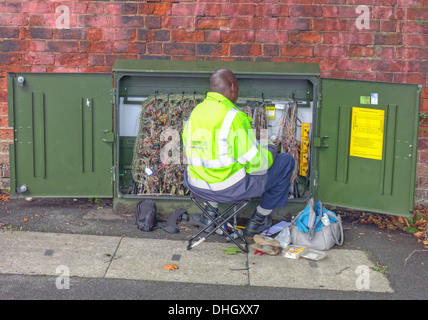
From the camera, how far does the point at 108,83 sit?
655cm

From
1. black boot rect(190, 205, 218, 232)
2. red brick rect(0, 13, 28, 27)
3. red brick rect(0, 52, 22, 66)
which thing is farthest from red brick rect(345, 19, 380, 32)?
red brick rect(0, 52, 22, 66)

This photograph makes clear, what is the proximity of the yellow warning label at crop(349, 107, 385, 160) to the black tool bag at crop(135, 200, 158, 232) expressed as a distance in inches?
87.0

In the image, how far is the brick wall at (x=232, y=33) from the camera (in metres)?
7.15

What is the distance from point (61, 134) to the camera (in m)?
6.64

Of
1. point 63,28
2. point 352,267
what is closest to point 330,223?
point 352,267

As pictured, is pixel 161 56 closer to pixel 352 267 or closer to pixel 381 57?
pixel 381 57

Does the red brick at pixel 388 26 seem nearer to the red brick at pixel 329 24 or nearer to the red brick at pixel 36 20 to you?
the red brick at pixel 329 24

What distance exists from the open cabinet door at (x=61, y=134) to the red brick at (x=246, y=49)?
159 cm

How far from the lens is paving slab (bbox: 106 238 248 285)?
5.17m

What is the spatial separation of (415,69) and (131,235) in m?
3.84

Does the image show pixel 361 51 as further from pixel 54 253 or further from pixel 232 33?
pixel 54 253

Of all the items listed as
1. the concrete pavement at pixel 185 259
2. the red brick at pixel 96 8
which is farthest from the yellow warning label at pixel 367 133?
the red brick at pixel 96 8

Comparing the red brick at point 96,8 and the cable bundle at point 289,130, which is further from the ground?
the red brick at point 96,8

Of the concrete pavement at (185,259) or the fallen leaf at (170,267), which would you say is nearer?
the concrete pavement at (185,259)
